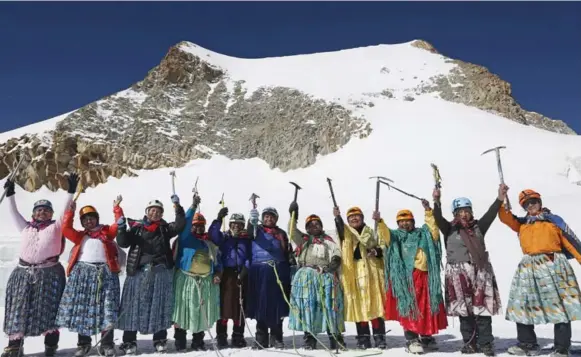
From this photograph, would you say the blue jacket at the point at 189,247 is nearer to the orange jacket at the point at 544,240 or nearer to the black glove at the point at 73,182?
the black glove at the point at 73,182

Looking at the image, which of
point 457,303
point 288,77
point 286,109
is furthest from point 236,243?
point 288,77

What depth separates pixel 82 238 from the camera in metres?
5.12

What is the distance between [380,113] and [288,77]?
48.8 ft

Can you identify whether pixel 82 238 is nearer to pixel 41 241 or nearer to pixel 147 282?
pixel 41 241

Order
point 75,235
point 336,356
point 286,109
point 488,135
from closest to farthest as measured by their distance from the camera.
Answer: point 336,356, point 75,235, point 488,135, point 286,109

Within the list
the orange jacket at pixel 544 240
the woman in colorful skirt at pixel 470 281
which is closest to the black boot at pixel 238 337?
the woman in colorful skirt at pixel 470 281

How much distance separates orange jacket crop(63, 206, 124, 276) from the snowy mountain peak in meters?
30.0

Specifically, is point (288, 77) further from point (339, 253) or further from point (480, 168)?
point (339, 253)

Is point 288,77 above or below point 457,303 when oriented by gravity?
above

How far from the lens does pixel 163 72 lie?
160 feet

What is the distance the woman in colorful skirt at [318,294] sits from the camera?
5.06 meters

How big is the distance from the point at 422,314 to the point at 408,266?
54 centimetres

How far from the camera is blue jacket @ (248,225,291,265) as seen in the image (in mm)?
5477

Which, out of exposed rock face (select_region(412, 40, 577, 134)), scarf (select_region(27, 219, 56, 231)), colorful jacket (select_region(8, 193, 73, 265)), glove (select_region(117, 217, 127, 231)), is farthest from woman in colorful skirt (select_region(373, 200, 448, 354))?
exposed rock face (select_region(412, 40, 577, 134))
